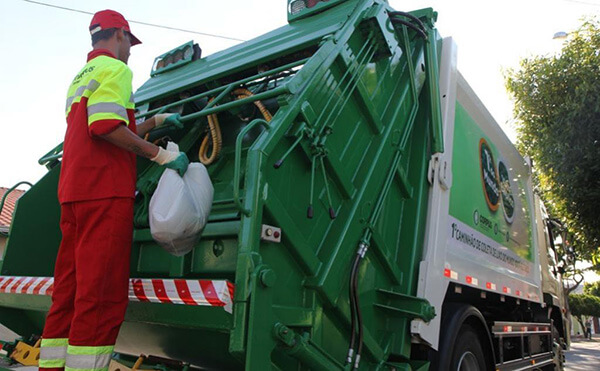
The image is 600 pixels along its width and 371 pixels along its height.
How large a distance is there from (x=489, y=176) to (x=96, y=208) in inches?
142

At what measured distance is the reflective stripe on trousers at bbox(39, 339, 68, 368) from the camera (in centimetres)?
215

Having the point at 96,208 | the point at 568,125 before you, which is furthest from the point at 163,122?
A: the point at 568,125

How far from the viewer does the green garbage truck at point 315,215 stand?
203 cm

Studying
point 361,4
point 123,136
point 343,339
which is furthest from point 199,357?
point 361,4

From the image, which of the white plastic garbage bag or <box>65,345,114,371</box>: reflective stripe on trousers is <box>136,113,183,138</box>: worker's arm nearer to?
the white plastic garbage bag

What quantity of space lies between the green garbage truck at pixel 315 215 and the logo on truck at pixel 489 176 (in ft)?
0.53

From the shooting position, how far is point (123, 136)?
6.89 feet

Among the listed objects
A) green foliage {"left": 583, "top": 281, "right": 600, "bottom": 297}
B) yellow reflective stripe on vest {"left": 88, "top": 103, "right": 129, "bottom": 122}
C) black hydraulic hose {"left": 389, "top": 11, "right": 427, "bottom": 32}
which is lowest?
green foliage {"left": 583, "top": 281, "right": 600, "bottom": 297}

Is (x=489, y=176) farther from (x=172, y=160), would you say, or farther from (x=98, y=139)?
(x=98, y=139)

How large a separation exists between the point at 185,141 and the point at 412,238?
1.55 meters

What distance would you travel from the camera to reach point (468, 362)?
11.5 ft

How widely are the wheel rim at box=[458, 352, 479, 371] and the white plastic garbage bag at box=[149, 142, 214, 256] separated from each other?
2266 mm

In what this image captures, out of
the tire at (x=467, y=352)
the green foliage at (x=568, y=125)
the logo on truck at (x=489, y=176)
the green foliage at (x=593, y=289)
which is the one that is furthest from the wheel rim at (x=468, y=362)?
the green foliage at (x=593, y=289)

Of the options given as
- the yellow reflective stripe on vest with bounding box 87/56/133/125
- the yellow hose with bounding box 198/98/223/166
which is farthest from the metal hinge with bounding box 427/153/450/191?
the yellow reflective stripe on vest with bounding box 87/56/133/125
